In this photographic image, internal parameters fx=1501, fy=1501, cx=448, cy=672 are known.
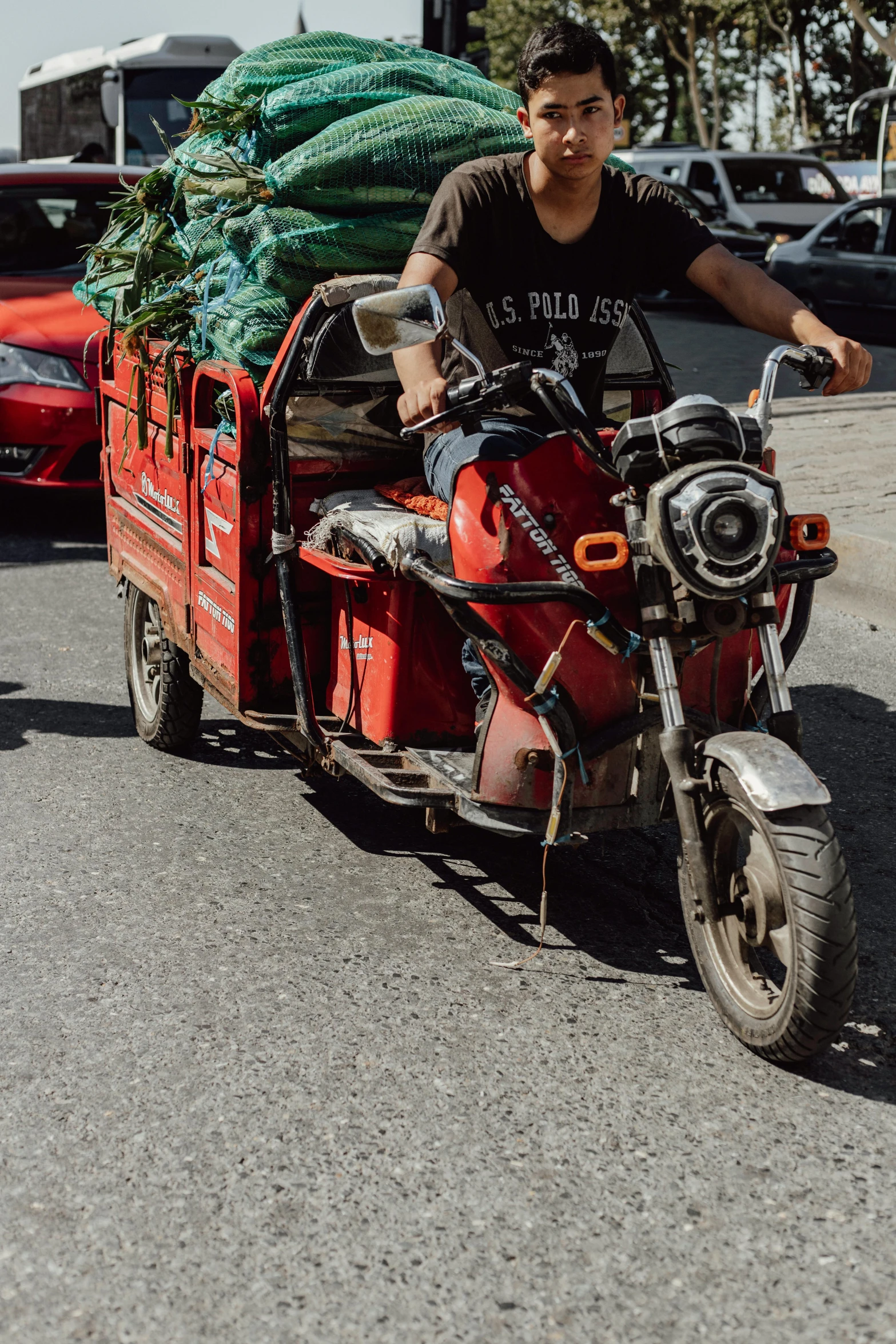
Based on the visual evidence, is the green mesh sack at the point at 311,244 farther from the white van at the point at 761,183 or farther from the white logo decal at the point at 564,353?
the white van at the point at 761,183

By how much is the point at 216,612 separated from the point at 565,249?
4.58ft

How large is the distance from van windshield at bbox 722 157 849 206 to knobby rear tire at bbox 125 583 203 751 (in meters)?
19.0

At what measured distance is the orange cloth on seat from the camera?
150 inches

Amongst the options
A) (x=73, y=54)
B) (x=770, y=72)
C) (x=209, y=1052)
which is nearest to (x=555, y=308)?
(x=209, y=1052)

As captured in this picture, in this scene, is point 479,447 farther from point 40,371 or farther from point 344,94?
point 40,371

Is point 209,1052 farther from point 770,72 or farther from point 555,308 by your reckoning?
point 770,72

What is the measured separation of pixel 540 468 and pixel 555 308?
28.4 inches

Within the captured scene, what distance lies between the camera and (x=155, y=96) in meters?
16.8

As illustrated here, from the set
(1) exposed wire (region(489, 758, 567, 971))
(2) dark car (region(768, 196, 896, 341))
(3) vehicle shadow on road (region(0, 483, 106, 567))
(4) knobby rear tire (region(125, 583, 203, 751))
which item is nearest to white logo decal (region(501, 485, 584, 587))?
(1) exposed wire (region(489, 758, 567, 971))

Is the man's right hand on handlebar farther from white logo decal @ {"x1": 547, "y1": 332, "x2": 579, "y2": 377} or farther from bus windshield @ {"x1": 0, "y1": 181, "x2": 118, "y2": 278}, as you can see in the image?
bus windshield @ {"x1": 0, "y1": 181, "x2": 118, "y2": 278}

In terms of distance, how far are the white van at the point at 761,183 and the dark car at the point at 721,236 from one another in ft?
1.39

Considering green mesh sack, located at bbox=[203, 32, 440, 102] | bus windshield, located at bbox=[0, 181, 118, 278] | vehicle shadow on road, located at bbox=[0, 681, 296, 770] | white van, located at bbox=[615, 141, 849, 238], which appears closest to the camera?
green mesh sack, located at bbox=[203, 32, 440, 102]

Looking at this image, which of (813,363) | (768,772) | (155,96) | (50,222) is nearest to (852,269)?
(155,96)

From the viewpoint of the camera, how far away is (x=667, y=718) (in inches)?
120
